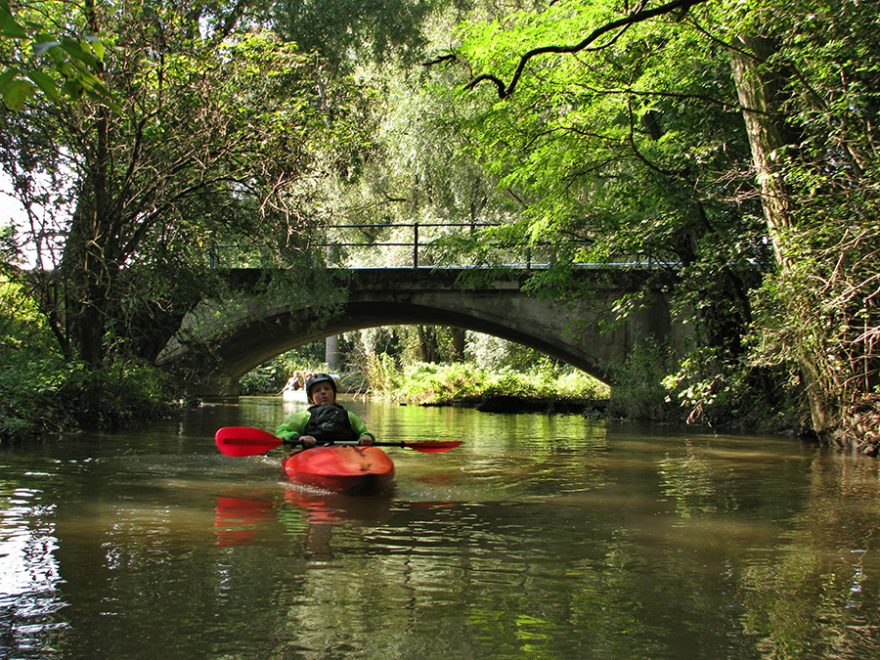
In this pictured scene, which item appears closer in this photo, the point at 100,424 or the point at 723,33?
the point at 723,33

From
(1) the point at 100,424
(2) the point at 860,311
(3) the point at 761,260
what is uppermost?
(3) the point at 761,260

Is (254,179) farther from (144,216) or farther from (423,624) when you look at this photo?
(423,624)

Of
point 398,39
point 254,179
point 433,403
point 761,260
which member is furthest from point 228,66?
point 433,403

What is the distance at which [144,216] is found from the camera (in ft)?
37.7

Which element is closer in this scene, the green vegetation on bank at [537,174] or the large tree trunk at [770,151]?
the green vegetation on bank at [537,174]

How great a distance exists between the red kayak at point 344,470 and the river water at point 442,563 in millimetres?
169

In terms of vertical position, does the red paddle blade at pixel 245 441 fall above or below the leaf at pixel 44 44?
below

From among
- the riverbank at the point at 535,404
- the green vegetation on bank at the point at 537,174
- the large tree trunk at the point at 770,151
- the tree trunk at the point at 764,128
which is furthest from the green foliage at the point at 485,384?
the tree trunk at the point at 764,128

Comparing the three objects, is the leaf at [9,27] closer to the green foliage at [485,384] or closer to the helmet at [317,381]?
the helmet at [317,381]

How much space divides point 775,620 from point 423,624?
125 centimetres

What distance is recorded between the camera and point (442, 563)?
4129 mm

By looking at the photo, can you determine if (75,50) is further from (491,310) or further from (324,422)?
(491,310)

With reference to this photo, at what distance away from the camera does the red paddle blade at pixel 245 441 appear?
732 cm

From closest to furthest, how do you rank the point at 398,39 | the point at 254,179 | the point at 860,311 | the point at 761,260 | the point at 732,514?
the point at 732,514, the point at 860,311, the point at 761,260, the point at 254,179, the point at 398,39
